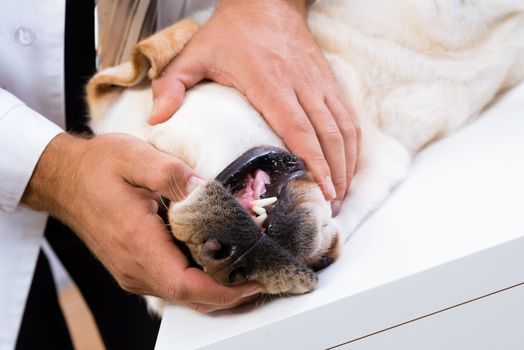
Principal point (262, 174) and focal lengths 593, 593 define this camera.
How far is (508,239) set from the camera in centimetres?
63

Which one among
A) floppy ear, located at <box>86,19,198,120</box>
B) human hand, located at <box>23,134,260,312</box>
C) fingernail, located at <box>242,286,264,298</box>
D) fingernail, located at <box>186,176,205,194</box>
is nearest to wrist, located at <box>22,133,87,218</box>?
human hand, located at <box>23,134,260,312</box>

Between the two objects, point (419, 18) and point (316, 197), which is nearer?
point (316, 197)

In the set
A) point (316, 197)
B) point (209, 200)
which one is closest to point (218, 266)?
point (209, 200)

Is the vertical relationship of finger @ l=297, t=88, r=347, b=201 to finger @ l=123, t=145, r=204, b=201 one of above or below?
below

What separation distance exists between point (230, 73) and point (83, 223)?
309mm

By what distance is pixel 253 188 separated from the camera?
0.76 meters

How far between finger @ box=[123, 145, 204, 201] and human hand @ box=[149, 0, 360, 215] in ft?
0.48

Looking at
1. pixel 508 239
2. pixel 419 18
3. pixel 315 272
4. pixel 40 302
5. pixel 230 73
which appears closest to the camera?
pixel 508 239

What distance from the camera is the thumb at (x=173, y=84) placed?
34.0 inches

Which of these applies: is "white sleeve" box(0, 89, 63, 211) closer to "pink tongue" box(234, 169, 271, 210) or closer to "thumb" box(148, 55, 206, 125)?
"thumb" box(148, 55, 206, 125)

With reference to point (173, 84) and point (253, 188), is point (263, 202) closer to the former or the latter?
point (253, 188)

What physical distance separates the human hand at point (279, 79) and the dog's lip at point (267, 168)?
0.12 feet

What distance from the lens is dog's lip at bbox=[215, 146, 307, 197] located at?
0.76m

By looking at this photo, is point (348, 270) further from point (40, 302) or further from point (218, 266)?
point (40, 302)
